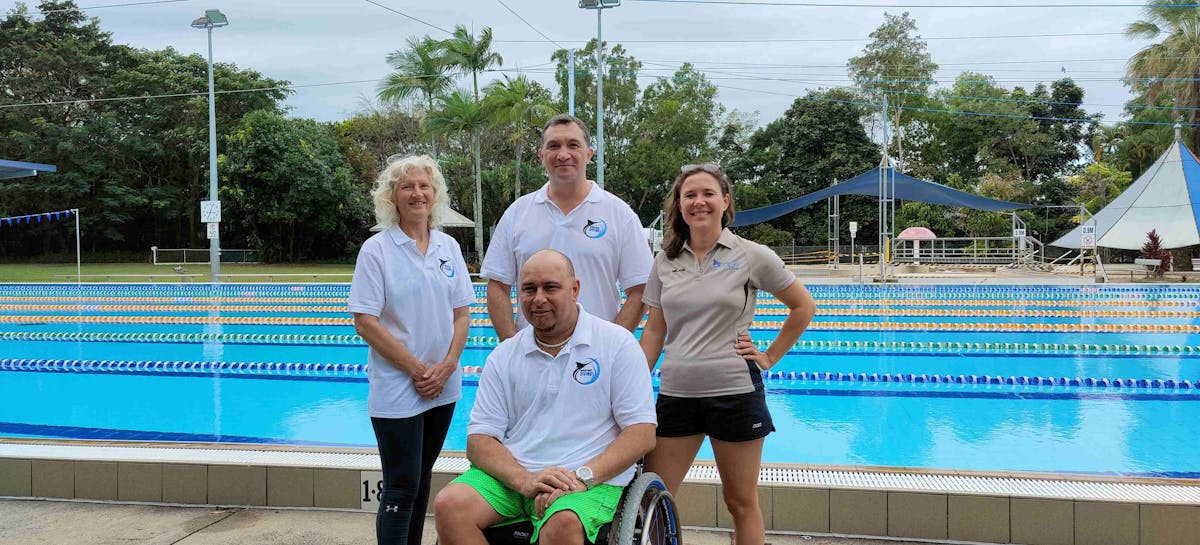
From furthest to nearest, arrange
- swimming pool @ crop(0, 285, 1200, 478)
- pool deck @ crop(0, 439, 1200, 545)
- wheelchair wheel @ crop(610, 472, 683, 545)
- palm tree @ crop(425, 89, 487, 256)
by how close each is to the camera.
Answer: palm tree @ crop(425, 89, 487, 256), swimming pool @ crop(0, 285, 1200, 478), pool deck @ crop(0, 439, 1200, 545), wheelchair wheel @ crop(610, 472, 683, 545)

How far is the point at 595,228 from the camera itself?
2.75 meters

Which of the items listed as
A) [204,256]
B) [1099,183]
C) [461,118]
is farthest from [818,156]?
[204,256]

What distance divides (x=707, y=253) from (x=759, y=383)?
0.43m

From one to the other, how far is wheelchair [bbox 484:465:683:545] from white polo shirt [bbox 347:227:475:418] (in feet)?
2.08

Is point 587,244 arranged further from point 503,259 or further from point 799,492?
point 799,492

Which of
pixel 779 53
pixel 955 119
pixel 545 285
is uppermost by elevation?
pixel 779 53

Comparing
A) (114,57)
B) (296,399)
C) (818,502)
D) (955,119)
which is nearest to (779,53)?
(955,119)

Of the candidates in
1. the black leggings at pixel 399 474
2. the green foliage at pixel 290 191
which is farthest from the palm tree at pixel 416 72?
the black leggings at pixel 399 474

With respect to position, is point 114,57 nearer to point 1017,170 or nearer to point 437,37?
point 437,37

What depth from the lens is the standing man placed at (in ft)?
8.88

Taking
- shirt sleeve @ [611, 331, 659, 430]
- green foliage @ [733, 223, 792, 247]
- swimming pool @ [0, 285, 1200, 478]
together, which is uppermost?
green foliage @ [733, 223, 792, 247]

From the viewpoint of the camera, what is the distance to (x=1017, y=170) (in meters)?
32.9

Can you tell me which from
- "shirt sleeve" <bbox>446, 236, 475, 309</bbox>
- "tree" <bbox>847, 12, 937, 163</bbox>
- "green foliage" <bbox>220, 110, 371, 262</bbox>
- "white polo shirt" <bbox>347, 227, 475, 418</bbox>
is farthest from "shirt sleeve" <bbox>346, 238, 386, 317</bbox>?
"tree" <bbox>847, 12, 937, 163</bbox>

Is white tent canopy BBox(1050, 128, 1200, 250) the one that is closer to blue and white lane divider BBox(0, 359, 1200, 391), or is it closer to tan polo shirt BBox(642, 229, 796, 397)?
blue and white lane divider BBox(0, 359, 1200, 391)
